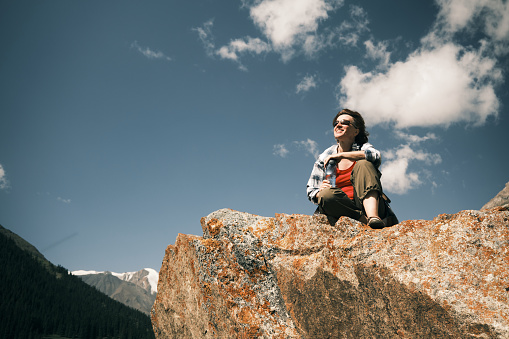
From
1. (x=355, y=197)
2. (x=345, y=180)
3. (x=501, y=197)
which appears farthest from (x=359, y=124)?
(x=501, y=197)

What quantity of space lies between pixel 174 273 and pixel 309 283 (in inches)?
134

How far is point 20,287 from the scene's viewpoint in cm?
16425

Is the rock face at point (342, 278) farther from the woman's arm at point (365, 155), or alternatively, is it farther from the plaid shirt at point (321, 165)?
the woman's arm at point (365, 155)

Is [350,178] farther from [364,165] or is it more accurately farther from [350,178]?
[364,165]

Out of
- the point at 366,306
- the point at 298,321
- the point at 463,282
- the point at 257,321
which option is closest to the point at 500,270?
the point at 463,282

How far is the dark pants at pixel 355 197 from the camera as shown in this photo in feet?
15.9

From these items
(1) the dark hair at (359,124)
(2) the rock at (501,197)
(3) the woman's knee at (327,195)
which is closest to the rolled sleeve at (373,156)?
(1) the dark hair at (359,124)

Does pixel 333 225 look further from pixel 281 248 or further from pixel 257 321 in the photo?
pixel 257 321

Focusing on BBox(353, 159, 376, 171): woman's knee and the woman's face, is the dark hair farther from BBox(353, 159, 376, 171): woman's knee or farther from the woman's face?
BBox(353, 159, 376, 171): woman's knee

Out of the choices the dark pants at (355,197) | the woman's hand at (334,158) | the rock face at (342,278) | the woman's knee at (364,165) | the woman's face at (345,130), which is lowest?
the rock face at (342,278)

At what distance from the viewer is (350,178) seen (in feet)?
17.7

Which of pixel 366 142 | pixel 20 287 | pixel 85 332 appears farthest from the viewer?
pixel 20 287

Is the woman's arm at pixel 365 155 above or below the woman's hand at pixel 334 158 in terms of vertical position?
below

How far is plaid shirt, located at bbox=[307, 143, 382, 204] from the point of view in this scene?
5.34m
